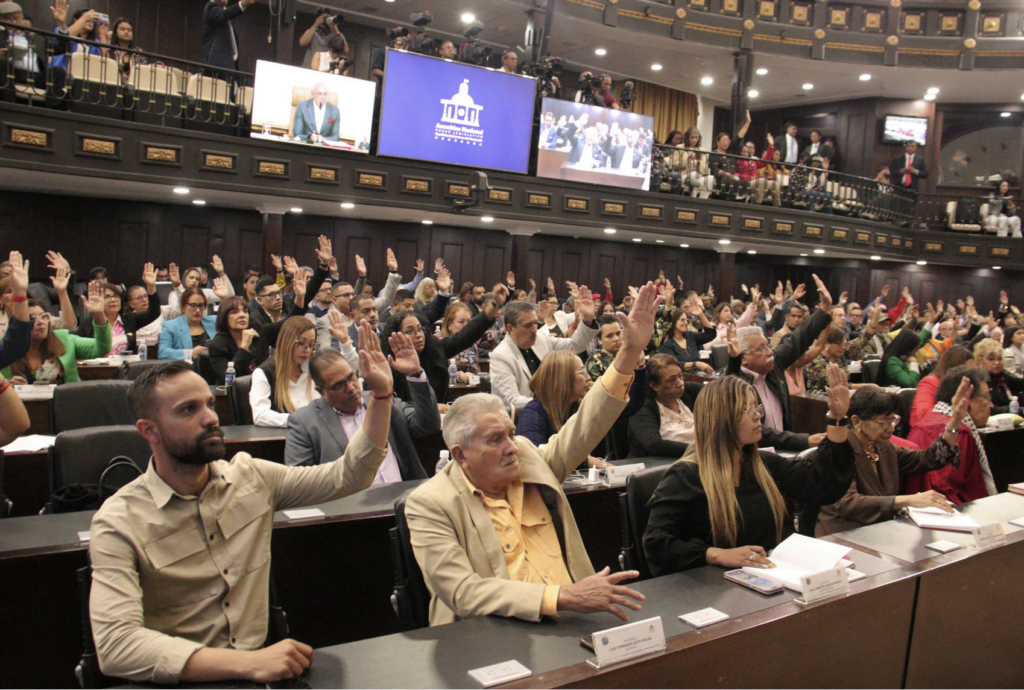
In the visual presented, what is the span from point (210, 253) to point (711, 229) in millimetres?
7872

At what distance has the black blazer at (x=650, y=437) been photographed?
355cm

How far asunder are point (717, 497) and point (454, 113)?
8282mm

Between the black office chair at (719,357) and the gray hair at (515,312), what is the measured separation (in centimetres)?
329

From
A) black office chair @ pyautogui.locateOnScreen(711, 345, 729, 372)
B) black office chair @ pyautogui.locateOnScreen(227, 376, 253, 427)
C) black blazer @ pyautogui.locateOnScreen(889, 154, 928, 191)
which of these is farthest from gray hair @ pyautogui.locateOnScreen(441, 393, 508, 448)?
black blazer @ pyautogui.locateOnScreen(889, 154, 928, 191)

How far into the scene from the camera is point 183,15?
11539mm

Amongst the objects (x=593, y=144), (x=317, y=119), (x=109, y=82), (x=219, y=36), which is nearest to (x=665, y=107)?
(x=593, y=144)

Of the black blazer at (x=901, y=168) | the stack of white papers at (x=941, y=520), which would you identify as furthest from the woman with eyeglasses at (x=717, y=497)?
the black blazer at (x=901, y=168)

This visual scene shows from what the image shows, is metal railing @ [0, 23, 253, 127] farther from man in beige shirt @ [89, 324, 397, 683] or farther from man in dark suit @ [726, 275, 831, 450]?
man in beige shirt @ [89, 324, 397, 683]

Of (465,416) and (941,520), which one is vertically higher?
(465,416)

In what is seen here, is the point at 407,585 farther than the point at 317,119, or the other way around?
the point at 317,119

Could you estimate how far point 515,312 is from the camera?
436 cm

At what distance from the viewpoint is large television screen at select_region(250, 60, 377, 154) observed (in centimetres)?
855

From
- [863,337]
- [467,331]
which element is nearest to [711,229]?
[863,337]

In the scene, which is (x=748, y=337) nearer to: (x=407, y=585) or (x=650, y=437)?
(x=650, y=437)
